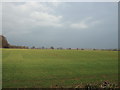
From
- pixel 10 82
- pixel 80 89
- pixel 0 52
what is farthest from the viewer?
pixel 0 52

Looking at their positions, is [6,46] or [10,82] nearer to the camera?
[10,82]

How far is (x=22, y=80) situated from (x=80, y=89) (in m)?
4.99

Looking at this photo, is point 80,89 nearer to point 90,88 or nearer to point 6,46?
point 90,88

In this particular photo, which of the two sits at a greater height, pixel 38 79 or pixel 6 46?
pixel 6 46

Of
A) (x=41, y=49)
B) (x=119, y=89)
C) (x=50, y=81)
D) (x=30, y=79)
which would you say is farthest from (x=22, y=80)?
(x=41, y=49)

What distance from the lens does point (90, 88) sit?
20.7 ft

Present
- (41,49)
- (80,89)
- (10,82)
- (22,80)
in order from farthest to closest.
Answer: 1. (41,49)
2. (22,80)
3. (10,82)
4. (80,89)

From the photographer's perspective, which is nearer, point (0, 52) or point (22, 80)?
point (22, 80)

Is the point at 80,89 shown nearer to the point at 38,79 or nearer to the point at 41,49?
the point at 38,79

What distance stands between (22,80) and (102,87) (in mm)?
5346

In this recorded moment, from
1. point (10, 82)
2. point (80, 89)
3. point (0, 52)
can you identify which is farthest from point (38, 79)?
point (0, 52)

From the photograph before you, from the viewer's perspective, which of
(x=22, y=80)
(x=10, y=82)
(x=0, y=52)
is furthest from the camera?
(x=0, y=52)

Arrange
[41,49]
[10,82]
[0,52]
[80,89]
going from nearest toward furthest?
[80,89], [10,82], [0,52], [41,49]

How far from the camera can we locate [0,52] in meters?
23.0
